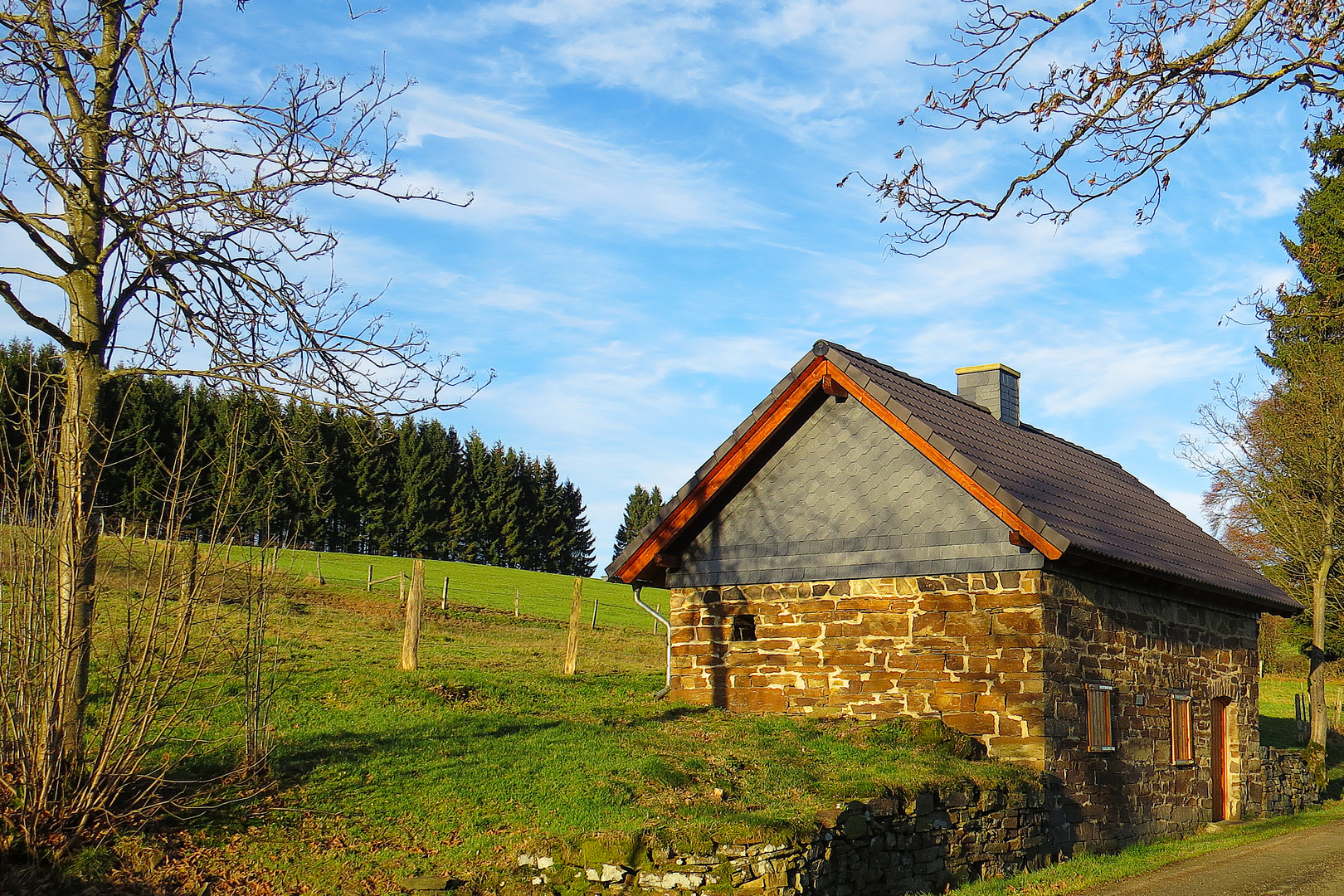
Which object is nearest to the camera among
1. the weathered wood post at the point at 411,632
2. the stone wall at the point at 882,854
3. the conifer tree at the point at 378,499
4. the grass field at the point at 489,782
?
the grass field at the point at 489,782

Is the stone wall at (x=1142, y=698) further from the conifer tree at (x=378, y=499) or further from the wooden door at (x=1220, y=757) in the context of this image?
the conifer tree at (x=378, y=499)

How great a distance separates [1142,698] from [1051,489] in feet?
11.1

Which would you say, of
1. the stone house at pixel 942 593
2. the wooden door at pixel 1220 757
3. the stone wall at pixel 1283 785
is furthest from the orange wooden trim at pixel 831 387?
the stone wall at pixel 1283 785

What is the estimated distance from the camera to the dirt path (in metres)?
11.0

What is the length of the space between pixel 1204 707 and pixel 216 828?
15.8 metres

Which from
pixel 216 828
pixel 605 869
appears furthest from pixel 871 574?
pixel 216 828

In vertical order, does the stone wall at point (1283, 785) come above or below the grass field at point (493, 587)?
below

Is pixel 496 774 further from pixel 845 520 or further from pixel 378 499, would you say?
pixel 378 499

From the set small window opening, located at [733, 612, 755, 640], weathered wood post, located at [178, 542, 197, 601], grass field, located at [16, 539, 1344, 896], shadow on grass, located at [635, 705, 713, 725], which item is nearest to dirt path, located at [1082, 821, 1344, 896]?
grass field, located at [16, 539, 1344, 896]

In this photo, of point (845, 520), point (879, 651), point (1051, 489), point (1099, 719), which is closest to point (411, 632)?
point (845, 520)

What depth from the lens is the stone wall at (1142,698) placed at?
568 inches

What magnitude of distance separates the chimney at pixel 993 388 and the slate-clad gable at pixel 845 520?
4.89 metres

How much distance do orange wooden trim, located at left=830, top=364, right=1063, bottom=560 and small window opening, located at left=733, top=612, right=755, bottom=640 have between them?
11.9ft

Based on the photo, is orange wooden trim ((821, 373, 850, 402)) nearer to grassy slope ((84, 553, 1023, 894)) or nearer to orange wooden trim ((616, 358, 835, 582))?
orange wooden trim ((616, 358, 835, 582))
